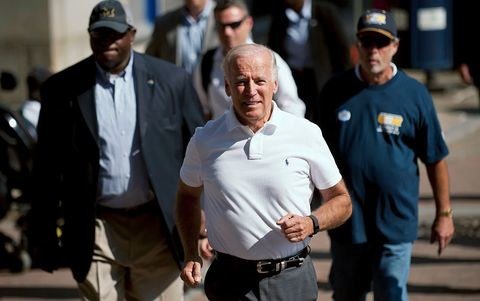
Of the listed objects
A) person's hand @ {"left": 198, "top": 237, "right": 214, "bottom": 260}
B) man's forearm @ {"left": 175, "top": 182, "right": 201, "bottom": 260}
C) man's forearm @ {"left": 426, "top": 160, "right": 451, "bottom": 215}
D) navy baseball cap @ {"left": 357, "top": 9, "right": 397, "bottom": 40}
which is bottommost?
person's hand @ {"left": 198, "top": 237, "right": 214, "bottom": 260}

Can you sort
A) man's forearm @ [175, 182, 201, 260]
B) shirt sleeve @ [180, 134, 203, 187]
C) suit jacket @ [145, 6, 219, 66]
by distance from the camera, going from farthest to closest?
suit jacket @ [145, 6, 219, 66], man's forearm @ [175, 182, 201, 260], shirt sleeve @ [180, 134, 203, 187]

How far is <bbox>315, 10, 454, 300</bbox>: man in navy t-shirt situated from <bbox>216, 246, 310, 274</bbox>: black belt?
1342 mm

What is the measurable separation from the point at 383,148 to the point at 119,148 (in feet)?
4.34

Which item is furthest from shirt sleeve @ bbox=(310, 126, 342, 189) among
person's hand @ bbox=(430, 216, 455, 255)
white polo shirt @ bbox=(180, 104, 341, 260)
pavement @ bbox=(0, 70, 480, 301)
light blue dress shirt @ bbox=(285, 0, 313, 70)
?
light blue dress shirt @ bbox=(285, 0, 313, 70)

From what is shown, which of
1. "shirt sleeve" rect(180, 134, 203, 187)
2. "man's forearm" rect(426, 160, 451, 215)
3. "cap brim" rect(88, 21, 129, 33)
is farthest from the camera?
"man's forearm" rect(426, 160, 451, 215)

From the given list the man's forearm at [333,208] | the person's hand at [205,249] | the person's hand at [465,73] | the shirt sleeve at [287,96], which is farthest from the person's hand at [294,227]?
the person's hand at [465,73]

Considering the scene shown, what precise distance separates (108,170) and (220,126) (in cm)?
107

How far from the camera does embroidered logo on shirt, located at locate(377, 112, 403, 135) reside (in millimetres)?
6641

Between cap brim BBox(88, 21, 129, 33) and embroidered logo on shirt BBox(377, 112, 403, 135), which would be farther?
embroidered logo on shirt BBox(377, 112, 403, 135)

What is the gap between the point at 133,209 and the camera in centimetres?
652

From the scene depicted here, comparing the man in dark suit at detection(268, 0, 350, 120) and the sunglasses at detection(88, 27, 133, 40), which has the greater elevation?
the sunglasses at detection(88, 27, 133, 40)

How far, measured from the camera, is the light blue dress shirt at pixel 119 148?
252 inches

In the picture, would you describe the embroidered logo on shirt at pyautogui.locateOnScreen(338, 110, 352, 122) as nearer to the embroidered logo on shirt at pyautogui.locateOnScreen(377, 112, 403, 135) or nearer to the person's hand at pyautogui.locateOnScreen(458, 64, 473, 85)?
the embroidered logo on shirt at pyautogui.locateOnScreen(377, 112, 403, 135)

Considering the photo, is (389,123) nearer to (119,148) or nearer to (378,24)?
(378,24)
